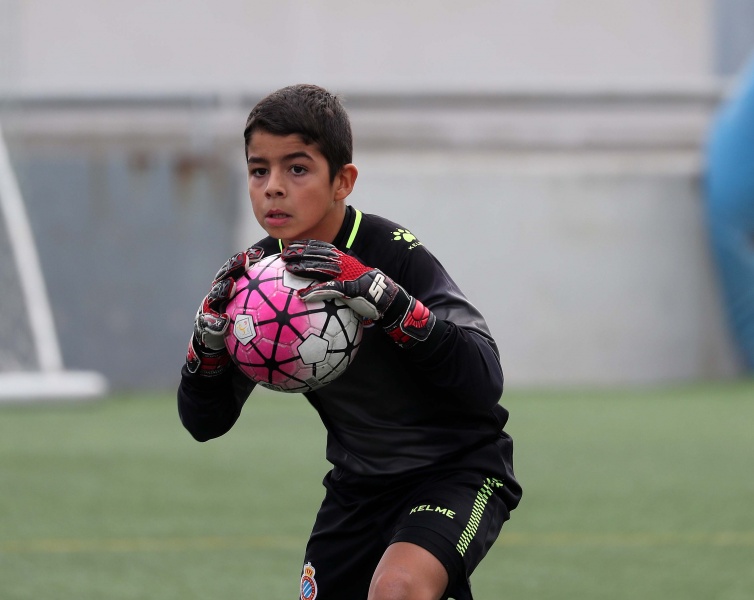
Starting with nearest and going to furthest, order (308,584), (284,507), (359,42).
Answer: (308,584) → (284,507) → (359,42)

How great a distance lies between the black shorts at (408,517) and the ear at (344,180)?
747mm

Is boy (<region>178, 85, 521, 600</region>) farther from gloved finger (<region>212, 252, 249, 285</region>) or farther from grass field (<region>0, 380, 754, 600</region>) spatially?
grass field (<region>0, 380, 754, 600</region>)

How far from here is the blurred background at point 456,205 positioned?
15.3 metres

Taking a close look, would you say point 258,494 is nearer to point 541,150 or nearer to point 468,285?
point 468,285

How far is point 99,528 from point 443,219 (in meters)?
9.38

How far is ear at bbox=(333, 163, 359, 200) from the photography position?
3.61 m

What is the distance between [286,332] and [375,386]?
0.34 meters

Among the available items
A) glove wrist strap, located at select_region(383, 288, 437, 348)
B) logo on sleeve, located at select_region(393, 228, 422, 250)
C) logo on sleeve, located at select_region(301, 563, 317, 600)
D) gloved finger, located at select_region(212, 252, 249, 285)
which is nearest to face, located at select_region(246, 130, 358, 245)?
Result: gloved finger, located at select_region(212, 252, 249, 285)

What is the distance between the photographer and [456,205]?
15.8 m

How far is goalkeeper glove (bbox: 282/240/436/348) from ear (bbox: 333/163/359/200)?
0.28 metres

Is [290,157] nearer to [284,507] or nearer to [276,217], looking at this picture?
[276,217]

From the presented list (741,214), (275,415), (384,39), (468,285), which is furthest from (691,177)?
(275,415)

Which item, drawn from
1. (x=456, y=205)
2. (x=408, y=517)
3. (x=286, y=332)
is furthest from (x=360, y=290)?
(x=456, y=205)

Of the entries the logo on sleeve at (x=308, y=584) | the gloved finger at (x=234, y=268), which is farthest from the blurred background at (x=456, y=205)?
the gloved finger at (x=234, y=268)
